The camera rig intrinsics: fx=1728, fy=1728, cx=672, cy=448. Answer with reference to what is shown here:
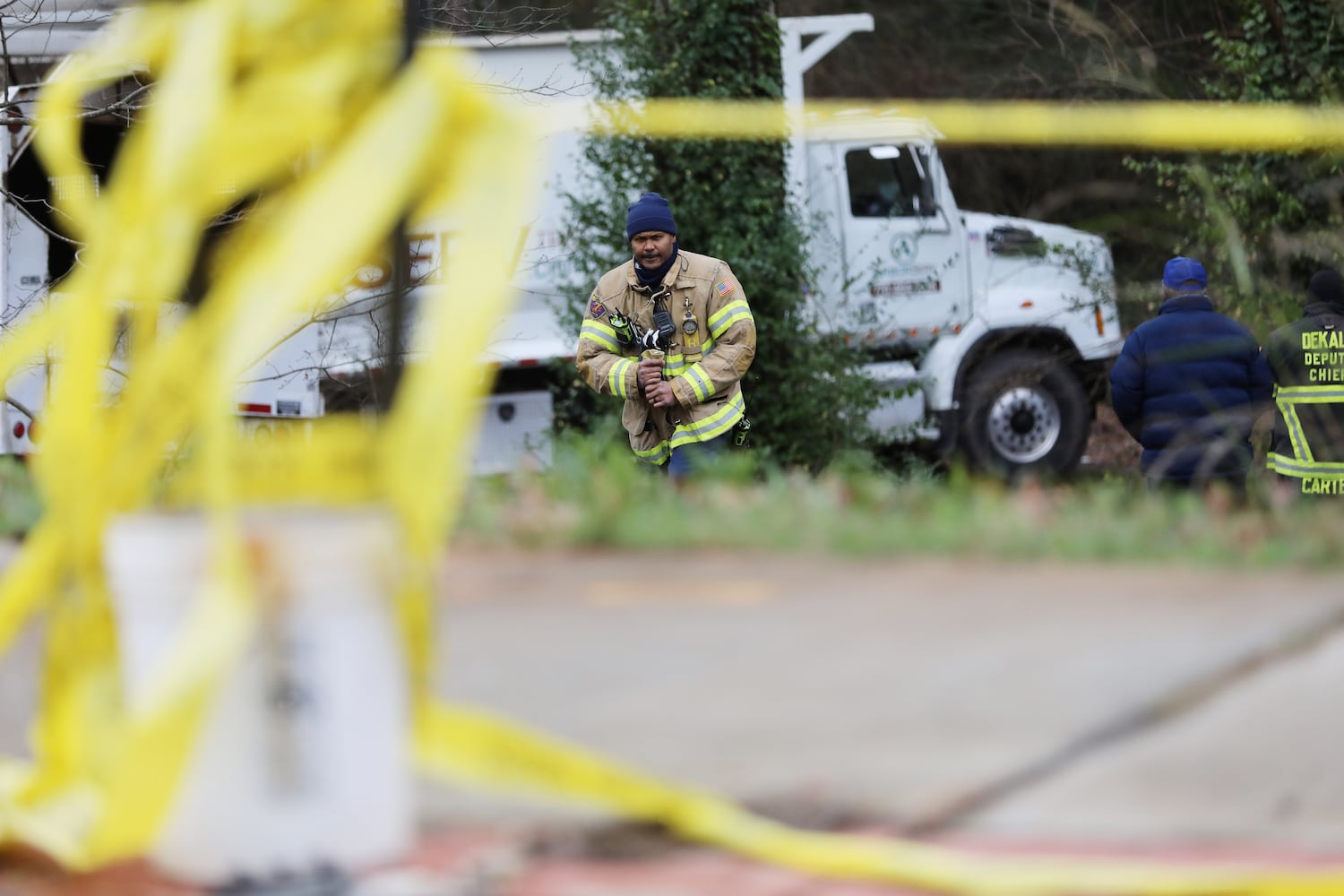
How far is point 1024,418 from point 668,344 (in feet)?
17.2

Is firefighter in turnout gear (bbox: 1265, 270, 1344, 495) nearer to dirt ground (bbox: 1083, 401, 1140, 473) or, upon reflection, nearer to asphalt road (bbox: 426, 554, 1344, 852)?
→ dirt ground (bbox: 1083, 401, 1140, 473)

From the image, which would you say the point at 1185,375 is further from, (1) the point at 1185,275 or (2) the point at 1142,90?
(2) the point at 1142,90

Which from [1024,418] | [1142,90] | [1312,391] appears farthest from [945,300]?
[1142,90]

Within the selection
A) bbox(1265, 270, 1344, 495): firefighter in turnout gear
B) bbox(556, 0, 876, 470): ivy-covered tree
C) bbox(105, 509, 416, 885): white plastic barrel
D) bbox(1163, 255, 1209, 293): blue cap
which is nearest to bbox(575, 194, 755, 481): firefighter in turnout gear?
bbox(1163, 255, 1209, 293): blue cap

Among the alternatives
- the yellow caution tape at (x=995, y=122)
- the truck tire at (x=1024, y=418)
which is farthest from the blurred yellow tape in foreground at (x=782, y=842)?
the truck tire at (x=1024, y=418)

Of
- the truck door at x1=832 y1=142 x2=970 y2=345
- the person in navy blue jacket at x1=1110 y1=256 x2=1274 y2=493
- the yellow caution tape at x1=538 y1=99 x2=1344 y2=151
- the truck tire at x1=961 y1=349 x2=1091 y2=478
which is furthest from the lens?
the truck door at x1=832 y1=142 x2=970 y2=345

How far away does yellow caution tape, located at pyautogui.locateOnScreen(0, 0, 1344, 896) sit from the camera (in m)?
1.98

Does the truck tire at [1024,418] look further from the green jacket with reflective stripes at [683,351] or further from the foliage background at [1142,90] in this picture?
the green jacket with reflective stripes at [683,351]

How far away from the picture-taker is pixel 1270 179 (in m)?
7.86

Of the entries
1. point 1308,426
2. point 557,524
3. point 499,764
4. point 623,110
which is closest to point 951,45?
point 623,110

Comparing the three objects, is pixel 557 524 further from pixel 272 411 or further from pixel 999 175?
pixel 999 175

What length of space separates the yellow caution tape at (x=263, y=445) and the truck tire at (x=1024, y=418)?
28.3ft

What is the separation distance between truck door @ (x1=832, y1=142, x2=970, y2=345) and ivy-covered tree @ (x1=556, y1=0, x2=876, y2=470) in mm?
1133

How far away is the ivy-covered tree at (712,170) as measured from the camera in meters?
9.84
